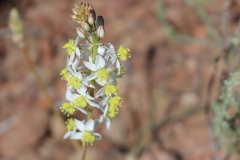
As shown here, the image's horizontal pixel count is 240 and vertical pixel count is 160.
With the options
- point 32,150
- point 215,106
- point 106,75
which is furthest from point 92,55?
point 32,150

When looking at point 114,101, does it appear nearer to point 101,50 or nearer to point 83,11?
point 101,50

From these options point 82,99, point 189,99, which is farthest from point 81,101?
point 189,99

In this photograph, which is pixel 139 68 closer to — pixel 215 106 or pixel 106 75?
pixel 215 106

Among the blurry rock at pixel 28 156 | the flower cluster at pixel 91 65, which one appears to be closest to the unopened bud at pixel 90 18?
the flower cluster at pixel 91 65

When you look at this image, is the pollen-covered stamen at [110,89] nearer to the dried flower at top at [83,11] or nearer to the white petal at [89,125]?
the white petal at [89,125]

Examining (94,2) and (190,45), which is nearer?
(190,45)

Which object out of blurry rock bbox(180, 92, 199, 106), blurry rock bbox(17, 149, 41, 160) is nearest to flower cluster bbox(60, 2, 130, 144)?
blurry rock bbox(17, 149, 41, 160)
